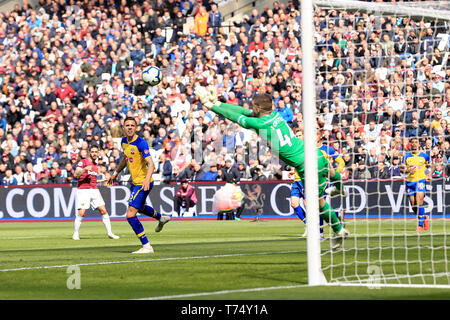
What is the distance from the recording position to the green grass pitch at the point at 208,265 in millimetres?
9609

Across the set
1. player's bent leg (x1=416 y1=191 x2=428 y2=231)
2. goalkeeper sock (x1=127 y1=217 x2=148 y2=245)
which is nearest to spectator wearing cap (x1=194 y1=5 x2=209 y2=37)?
player's bent leg (x1=416 y1=191 x2=428 y2=231)

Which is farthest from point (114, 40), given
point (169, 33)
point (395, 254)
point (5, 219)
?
point (395, 254)

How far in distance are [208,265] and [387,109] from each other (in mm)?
4486

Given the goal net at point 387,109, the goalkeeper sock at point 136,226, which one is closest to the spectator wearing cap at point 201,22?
the goal net at point 387,109

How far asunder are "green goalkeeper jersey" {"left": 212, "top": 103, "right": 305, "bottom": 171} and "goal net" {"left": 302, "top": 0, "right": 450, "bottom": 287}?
0.52m

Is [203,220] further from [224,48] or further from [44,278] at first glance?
[44,278]

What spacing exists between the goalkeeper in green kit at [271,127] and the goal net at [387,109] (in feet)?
1.43

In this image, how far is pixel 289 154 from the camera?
45.0ft

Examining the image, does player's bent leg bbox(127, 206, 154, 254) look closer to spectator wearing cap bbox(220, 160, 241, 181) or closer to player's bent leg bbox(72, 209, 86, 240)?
player's bent leg bbox(72, 209, 86, 240)

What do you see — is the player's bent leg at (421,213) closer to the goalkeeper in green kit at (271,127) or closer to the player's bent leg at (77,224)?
the goalkeeper in green kit at (271,127)

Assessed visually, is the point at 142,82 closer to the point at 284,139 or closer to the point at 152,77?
the point at 152,77

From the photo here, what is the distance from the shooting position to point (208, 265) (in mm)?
12672

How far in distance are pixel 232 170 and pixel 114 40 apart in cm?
899

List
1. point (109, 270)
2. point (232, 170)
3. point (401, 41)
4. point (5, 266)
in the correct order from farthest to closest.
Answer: point (232, 170) → point (401, 41) → point (5, 266) → point (109, 270)
